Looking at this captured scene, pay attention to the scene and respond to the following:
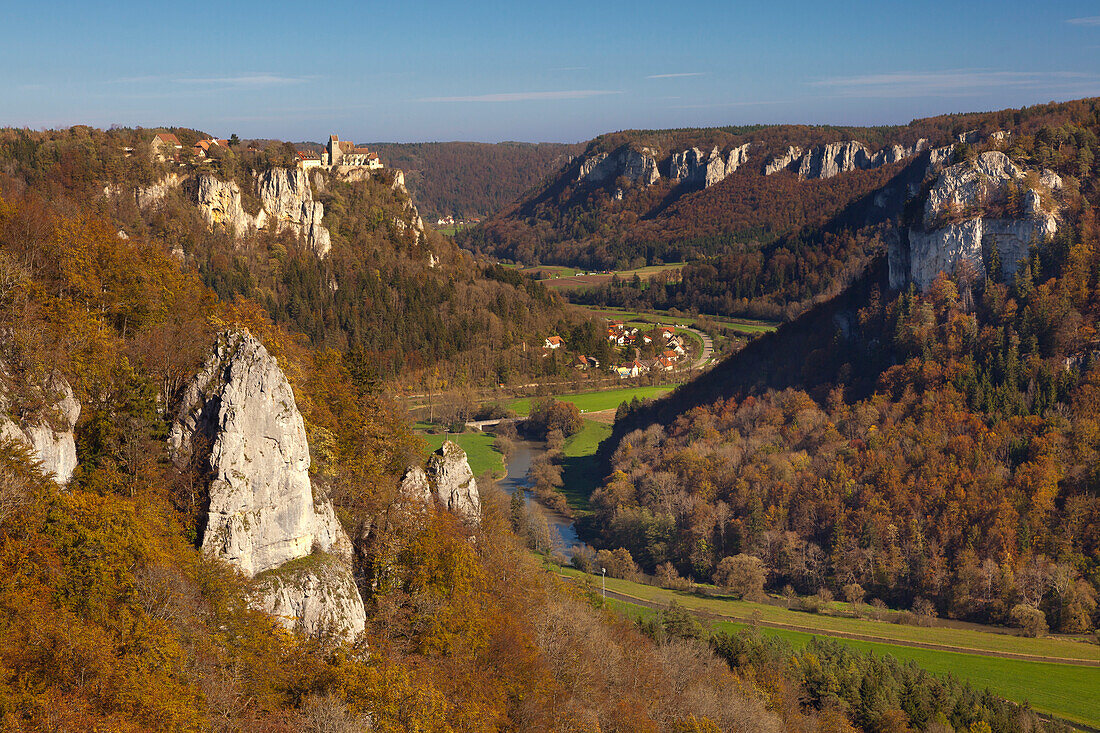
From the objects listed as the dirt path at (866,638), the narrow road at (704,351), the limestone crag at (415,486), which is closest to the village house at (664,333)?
the narrow road at (704,351)

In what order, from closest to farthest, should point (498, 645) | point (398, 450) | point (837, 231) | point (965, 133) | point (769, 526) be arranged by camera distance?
point (498, 645)
point (398, 450)
point (769, 526)
point (965, 133)
point (837, 231)

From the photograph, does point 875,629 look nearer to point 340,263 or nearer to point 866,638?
point 866,638

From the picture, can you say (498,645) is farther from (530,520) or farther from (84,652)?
(530,520)

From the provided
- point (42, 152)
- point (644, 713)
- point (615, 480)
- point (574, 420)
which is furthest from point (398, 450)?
point (42, 152)

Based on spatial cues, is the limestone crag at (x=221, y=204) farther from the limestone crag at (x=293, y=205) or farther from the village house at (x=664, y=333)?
the village house at (x=664, y=333)

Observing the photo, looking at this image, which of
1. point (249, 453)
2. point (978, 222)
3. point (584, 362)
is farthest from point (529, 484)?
point (249, 453)
